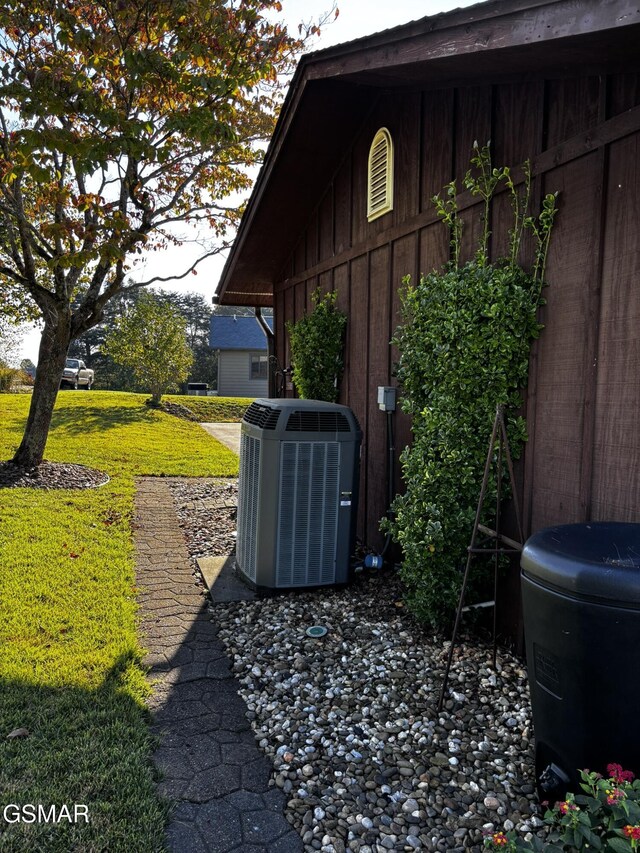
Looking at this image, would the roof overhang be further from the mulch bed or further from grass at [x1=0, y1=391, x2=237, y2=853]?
the mulch bed

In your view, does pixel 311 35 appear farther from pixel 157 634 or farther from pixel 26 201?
pixel 157 634

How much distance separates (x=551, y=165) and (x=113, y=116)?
3839mm

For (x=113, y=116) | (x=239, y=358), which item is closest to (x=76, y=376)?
(x=239, y=358)

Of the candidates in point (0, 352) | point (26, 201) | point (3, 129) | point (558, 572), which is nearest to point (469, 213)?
point (558, 572)

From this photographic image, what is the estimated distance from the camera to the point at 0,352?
2389 centimetres

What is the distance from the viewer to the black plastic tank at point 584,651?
1.63 meters

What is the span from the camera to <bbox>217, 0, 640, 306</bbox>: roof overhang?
2.16 meters

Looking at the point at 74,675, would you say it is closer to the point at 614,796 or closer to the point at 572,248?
the point at 614,796

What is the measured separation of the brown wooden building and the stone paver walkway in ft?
5.84

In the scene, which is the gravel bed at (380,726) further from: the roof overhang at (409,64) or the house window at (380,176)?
the house window at (380,176)

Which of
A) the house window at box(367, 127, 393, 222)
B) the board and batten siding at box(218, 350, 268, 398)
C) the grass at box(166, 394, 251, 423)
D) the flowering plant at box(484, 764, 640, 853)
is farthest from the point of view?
the board and batten siding at box(218, 350, 268, 398)

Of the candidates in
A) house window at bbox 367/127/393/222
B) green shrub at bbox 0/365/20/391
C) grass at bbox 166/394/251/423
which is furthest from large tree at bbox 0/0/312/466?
green shrub at bbox 0/365/20/391

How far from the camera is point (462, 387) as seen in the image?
3156 mm

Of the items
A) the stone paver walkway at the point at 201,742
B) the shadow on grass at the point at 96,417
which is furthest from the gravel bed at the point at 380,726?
the shadow on grass at the point at 96,417
